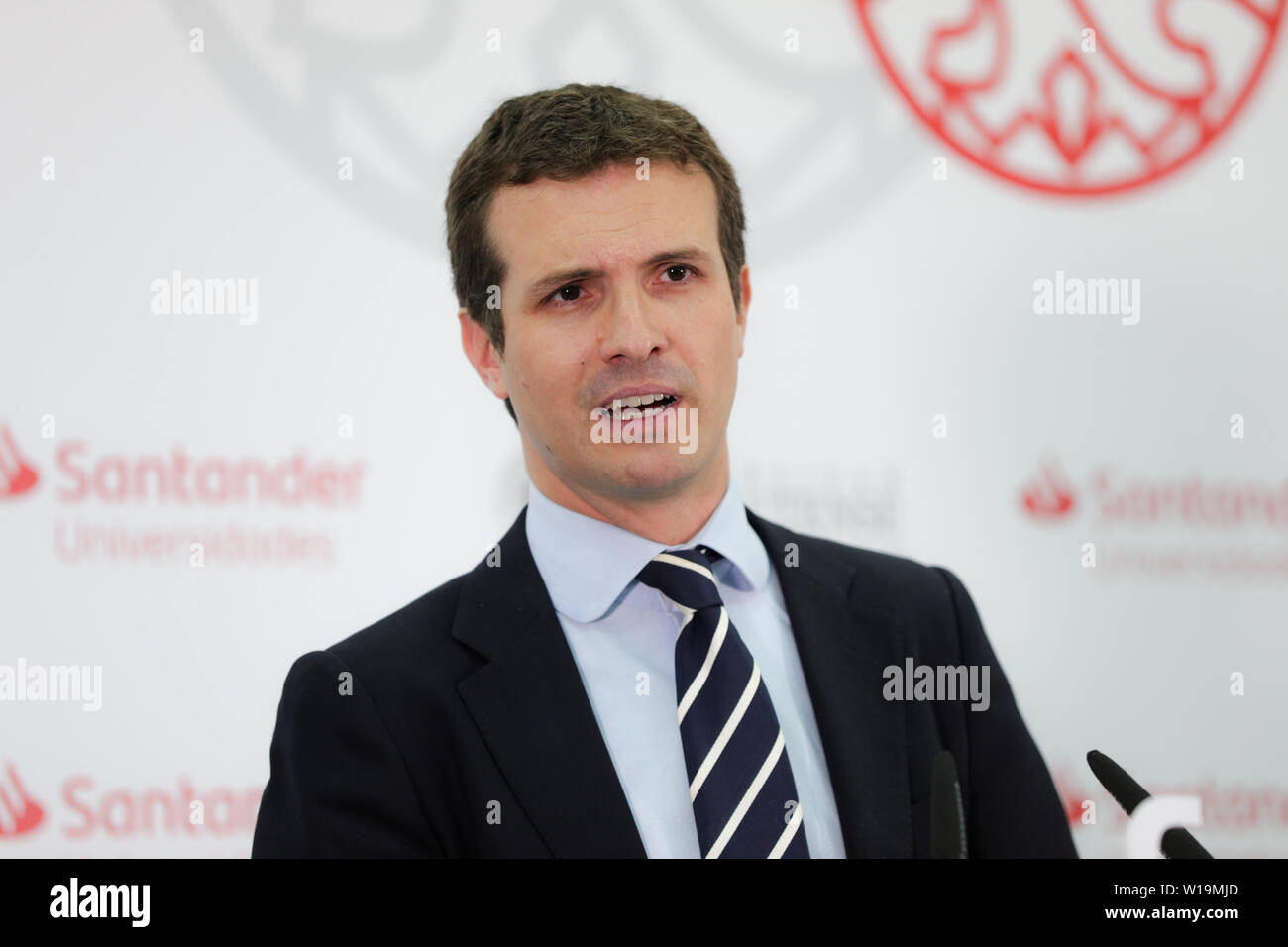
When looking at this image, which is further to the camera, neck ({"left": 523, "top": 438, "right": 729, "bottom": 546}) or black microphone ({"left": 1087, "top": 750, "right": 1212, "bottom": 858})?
neck ({"left": 523, "top": 438, "right": 729, "bottom": 546})

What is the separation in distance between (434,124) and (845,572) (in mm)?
1371

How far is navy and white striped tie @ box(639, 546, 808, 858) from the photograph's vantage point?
1.74m

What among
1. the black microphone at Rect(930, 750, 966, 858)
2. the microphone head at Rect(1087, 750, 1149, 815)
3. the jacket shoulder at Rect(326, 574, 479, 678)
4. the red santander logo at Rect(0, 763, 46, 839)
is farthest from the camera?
the red santander logo at Rect(0, 763, 46, 839)

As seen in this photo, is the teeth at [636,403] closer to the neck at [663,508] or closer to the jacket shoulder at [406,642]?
the neck at [663,508]

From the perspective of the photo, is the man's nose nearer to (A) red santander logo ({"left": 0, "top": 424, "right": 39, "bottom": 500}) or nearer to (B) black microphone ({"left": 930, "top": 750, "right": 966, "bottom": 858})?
(B) black microphone ({"left": 930, "top": 750, "right": 966, "bottom": 858})

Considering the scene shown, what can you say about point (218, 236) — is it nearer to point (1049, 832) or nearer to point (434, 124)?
point (434, 124)

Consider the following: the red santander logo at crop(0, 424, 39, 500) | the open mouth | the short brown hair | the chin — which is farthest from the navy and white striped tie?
the red santander logo at crop(0, 424, 39, 500)

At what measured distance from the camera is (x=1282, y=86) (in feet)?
9.91

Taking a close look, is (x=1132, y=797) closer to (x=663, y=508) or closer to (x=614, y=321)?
(x=663, y=508)

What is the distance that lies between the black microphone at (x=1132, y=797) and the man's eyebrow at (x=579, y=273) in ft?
3.04

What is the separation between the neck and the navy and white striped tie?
59 millimetres

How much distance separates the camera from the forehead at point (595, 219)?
1896 millimetres

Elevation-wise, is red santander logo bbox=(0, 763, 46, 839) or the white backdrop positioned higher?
the white backdrop
